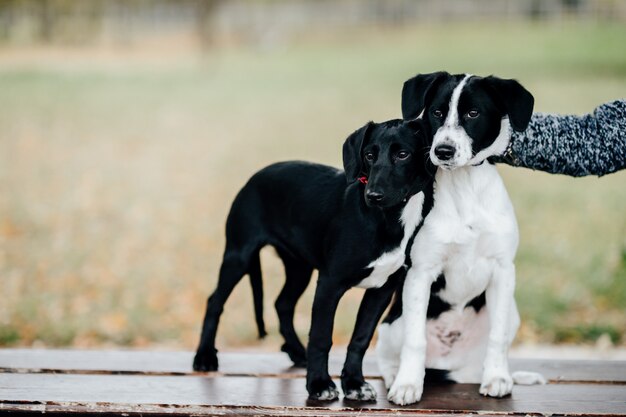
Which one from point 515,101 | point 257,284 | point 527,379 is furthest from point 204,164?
point 515,101

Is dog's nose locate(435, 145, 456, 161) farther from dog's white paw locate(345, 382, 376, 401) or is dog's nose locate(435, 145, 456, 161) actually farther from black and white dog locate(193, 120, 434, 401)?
dog's white paw locate(345, 382, 376, 401)

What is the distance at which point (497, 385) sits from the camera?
325 cm

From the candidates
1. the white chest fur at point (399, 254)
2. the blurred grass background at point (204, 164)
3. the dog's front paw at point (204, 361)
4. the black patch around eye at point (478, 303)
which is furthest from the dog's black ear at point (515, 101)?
the blurred grass background at point (204, 164)

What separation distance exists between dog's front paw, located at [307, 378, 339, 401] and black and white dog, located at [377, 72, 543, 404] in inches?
8.4

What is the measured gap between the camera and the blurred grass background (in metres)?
6.82

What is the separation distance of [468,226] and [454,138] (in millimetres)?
373

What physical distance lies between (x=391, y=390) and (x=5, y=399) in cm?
142

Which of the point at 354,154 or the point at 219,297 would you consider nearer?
the point at 354,154

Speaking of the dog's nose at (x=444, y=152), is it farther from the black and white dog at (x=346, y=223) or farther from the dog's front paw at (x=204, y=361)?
the dog's front paw at (x=204, y=361)

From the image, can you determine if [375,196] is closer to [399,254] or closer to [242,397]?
[399,254]

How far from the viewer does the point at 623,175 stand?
11.4m

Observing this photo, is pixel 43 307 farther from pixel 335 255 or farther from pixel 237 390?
pixel 335 255

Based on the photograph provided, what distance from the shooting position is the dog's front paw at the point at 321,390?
10.5 ft

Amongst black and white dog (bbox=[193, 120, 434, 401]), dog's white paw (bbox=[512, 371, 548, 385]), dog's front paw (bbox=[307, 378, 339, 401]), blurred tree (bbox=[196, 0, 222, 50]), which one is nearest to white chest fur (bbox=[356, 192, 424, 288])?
black and white dog (bbox=[193, 120, 434, 401])
